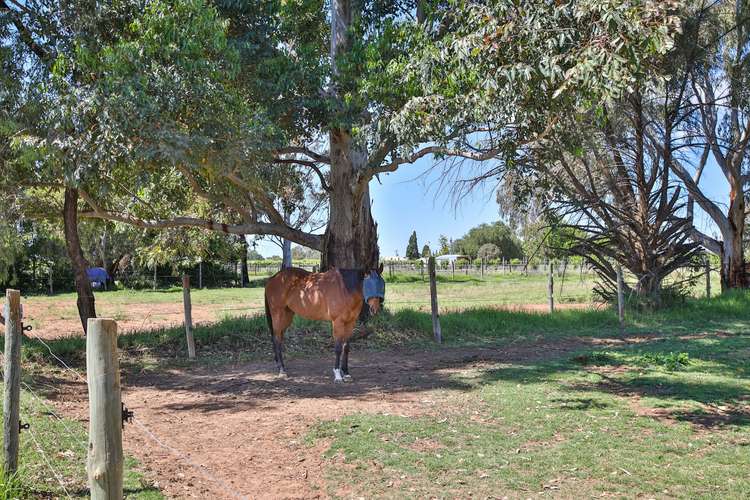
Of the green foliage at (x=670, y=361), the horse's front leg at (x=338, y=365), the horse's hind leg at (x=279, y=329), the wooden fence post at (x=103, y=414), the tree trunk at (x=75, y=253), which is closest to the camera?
the wooden fence post at (x=103, y=414)

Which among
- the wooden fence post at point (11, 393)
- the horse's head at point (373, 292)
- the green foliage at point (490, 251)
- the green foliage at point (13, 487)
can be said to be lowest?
the green foliage at point (13, 487)

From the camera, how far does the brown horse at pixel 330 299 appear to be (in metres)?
8.33

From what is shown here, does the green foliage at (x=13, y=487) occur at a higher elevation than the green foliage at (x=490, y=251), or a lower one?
lower

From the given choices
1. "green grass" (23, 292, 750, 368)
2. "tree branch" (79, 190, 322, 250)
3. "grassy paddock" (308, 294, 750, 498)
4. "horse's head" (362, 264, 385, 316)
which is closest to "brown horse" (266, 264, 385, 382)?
"horse's head" (362, 264, 385, 316)

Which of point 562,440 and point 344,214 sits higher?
point 344,214

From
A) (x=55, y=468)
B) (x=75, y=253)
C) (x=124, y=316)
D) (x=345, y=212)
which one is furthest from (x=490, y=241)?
(x=55, y=468)

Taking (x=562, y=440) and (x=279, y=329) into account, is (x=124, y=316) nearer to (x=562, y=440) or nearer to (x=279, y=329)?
(x=279, y=329)

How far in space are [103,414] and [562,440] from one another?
4.37 metres

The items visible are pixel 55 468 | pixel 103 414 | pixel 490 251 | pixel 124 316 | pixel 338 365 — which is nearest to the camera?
pixel 103 414

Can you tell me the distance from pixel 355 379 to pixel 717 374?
5305 millimetres

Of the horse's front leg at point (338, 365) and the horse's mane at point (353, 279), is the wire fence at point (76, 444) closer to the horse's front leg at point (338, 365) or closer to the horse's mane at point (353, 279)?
the horse's front leg at point (338, 365)

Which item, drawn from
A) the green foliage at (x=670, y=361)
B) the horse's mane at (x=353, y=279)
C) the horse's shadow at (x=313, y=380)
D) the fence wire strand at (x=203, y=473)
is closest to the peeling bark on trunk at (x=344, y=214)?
the horse's shadow at (x=313, y=380)

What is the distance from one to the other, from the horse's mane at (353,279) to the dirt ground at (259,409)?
1.43m

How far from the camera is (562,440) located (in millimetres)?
5656
